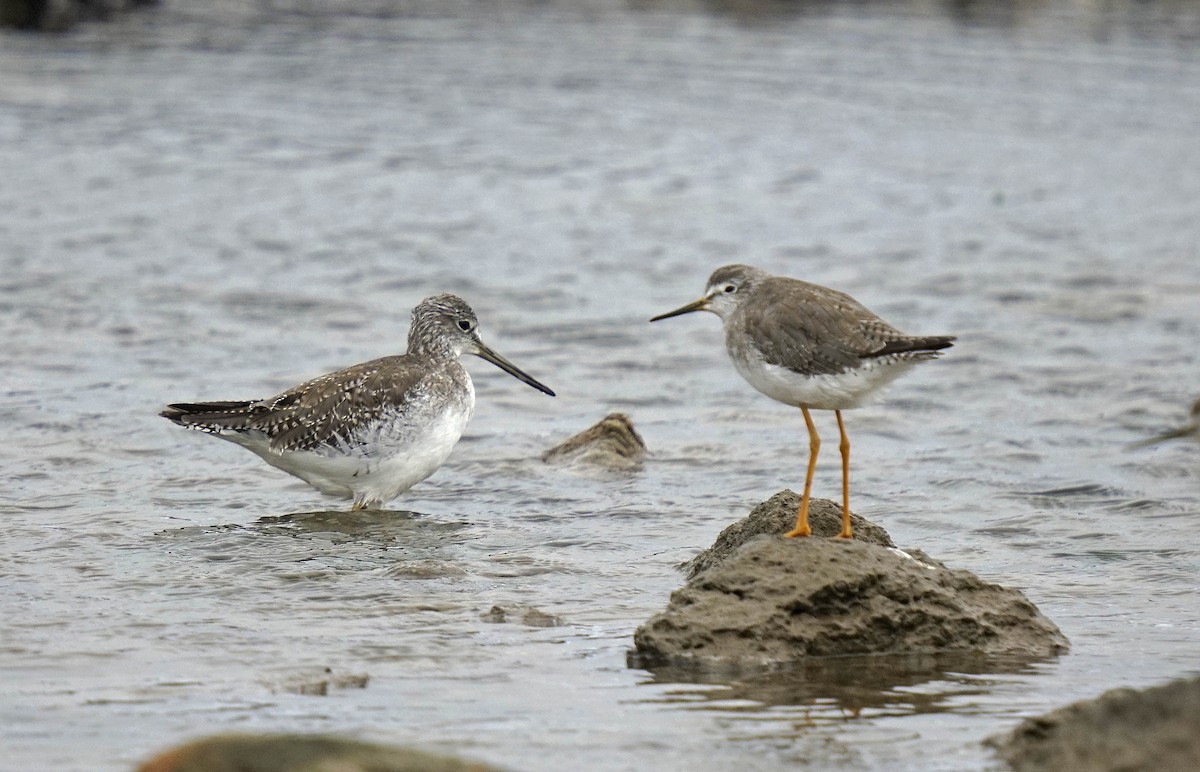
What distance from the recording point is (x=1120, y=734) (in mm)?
5383

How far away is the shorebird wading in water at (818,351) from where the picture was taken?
306 inches

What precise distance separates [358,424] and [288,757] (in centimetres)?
513

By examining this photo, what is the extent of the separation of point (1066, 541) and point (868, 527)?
1.85 metres

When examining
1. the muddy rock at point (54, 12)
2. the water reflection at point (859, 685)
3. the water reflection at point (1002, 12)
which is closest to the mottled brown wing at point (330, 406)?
the water reflection at point (859, 685)

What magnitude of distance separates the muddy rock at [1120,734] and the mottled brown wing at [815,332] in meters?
2.47

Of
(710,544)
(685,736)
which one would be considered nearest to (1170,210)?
(710,544)

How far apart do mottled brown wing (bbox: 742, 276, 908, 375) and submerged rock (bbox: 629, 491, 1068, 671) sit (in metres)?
0.92

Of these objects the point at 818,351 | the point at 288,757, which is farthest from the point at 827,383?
the point at 288,757

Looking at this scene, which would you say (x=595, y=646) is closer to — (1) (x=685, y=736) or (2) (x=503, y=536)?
(1) (x=685, y=736)

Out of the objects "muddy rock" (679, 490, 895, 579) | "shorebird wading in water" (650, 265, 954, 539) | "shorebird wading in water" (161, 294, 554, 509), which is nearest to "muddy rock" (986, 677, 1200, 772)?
"shorebird wading in water" (650, 265, 954, 539)

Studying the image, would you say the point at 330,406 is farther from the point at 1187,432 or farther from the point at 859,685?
the point at 1187,432

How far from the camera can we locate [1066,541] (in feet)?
30.9

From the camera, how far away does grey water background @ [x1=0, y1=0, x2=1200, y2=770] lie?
6.69 metres

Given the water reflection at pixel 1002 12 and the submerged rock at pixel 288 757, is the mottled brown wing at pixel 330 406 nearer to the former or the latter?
the submerged rock at pixel 288 757
